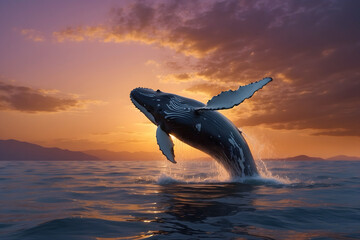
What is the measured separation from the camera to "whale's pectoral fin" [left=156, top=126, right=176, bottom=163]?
10925mm

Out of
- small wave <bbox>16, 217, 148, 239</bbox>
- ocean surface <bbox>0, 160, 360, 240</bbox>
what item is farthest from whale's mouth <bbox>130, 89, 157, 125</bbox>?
small wave <bbox>16, 217, 148, 239</bbox>

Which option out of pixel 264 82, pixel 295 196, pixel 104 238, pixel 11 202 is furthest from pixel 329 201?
pixel 11 202

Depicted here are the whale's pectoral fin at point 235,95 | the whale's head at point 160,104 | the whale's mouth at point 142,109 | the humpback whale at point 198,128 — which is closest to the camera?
the whale's pectoral fin at point 235,95

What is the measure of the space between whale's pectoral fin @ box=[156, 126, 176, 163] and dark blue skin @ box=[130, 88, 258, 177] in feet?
0.88

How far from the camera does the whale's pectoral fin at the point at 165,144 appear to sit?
10925mm

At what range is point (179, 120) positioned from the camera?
10.9m

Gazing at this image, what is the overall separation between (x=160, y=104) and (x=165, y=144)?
Result: 5.13 feet

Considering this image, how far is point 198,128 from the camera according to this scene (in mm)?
10906

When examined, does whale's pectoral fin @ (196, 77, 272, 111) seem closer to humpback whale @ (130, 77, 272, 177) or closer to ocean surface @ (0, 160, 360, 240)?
humpback whale @ (130, 77, 272, 177)

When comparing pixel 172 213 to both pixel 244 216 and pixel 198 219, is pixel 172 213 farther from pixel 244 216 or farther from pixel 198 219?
pixel 244 216

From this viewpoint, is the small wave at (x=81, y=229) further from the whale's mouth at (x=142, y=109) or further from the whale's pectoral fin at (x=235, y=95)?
the whale's mouth at (x=142, y=109)

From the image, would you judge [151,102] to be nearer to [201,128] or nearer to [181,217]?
[201,128]

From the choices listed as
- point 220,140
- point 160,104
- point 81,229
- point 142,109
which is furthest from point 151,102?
point 81,229

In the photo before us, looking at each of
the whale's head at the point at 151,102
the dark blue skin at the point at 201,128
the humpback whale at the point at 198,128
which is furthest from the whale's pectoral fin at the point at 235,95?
the whale's head at the point at 151,102
